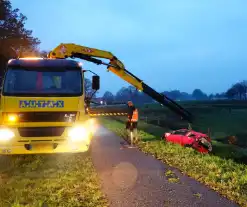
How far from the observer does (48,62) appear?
8922 mm

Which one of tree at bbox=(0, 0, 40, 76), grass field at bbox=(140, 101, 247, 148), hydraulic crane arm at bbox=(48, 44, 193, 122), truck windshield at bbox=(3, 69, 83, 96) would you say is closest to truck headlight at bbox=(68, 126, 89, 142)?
truck windshield at bbox=(3, 69, 83, 96)

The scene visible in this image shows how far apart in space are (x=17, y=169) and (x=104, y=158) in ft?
8.86

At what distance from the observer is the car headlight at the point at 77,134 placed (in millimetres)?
8047

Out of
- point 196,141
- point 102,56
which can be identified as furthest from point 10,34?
point 196,141

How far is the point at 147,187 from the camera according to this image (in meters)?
6.70

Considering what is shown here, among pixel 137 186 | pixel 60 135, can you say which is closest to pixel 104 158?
pixel 60 135

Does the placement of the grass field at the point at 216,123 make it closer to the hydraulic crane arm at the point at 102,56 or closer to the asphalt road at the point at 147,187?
the hydraulic crane arm at the point at 102,56

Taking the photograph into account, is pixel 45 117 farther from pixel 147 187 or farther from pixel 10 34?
pixel 10 34

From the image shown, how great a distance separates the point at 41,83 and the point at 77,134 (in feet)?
5.50

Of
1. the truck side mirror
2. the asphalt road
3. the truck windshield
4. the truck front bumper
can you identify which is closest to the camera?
the asphalt road

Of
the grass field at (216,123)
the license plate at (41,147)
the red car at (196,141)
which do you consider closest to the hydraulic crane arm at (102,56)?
the grass field at (216,123)

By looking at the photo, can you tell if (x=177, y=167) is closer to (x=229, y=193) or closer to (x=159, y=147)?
(x=229, y=193)

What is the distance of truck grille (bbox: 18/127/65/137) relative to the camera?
7.88 meters

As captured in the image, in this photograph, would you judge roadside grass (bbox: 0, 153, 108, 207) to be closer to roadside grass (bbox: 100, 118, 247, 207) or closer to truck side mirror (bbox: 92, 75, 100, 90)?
truck side mirror (bbox: 92, 75, 100, 90)
